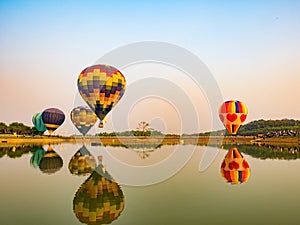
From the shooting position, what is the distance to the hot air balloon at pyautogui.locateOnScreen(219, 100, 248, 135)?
40875 mm

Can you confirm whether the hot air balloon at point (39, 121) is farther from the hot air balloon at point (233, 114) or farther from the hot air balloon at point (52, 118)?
the hot air balloon at point (233, 114)

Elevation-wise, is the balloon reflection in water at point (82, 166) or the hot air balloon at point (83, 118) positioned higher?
the hot air balloon at point (83, 118)

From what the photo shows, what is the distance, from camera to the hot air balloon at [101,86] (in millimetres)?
28156

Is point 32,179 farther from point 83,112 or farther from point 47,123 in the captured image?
point 47,123

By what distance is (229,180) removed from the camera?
11125 millimetres

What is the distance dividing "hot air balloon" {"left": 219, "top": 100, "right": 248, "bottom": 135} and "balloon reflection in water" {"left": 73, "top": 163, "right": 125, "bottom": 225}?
108 feet

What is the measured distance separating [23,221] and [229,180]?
7449mm

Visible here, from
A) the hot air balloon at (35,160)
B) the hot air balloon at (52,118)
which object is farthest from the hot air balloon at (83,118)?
the hot air balloon at (35,160)

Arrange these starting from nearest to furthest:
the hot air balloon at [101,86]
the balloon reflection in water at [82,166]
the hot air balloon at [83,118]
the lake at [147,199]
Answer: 1. the lake at [147,199]
2. the balloon reflection in water at [82,166]
3. the hot air balloon at [101,86]
4. the hot air balloon at [83,118]

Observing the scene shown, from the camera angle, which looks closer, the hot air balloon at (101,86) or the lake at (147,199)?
the lake at (147,199)

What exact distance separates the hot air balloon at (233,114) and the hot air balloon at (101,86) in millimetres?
17502

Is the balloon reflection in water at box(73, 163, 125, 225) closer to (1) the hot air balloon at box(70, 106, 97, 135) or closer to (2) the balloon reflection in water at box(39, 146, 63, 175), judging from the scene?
(2) the balloon reflection in water at box(39, 146, 63, 175)

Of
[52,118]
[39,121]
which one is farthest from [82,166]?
[39,121]

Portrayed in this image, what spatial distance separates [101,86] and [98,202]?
69.4ft
